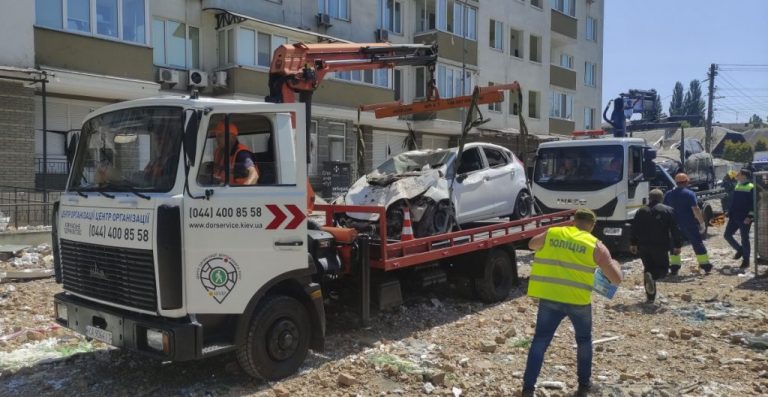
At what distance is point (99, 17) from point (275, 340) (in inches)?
502

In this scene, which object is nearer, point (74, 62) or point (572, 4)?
point (74, 62)

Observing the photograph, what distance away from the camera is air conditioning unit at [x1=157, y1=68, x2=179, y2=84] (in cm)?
1622

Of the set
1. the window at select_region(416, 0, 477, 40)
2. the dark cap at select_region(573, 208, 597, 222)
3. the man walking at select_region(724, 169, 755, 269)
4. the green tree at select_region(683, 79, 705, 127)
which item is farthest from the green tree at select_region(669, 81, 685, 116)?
the dark cap at select_region(573, 208, 597, 222)

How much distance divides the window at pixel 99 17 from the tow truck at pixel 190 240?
10.5 m

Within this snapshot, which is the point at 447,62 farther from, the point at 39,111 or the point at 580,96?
the point at 39,111

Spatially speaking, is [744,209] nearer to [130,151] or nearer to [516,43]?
[130,151]

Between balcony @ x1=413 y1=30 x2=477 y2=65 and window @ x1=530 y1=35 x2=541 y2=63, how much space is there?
5.82 metres

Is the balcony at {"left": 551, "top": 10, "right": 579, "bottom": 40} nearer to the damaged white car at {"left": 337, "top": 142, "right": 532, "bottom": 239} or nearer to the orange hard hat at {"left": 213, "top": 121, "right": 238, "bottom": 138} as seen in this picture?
the damaged white car at {"left": 337, "top": 142, "right": 532, "bottom": 239}

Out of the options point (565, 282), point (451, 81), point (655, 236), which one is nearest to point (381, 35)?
point (451, 81)

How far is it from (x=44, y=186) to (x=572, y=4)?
2887cm

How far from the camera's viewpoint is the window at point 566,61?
3384cm

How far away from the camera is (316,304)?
5336mm

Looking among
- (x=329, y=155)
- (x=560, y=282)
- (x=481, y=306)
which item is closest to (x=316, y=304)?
(x=560, y=282)

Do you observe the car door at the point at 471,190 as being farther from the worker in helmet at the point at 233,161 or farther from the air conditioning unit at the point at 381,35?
the air conditioning unit at the point at 381,35
